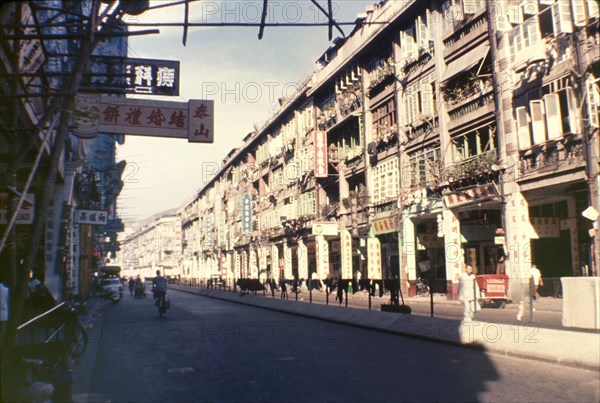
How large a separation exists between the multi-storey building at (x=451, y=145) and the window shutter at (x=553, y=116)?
A: 0.18 ft

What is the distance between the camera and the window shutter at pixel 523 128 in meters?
22.0

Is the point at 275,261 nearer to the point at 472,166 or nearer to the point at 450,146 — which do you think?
the point at 450,146

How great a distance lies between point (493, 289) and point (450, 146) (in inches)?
343

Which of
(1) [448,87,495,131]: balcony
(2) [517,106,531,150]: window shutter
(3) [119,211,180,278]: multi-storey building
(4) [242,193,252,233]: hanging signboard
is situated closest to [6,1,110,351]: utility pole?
(2) [517,106,531,150]: window shutter

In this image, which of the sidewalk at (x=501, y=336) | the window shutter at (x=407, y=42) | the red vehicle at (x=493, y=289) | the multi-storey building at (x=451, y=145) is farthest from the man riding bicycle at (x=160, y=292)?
the window shutter at (x=407, y=42)

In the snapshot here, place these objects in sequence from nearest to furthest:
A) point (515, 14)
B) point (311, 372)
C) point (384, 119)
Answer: point (311, 372)
point (515, 14)
point (384, 119)

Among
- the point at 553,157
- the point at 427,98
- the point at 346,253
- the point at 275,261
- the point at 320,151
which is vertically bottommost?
the point at 275,261

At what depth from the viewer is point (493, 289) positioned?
20.5m

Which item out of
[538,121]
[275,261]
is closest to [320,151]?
[275,261]

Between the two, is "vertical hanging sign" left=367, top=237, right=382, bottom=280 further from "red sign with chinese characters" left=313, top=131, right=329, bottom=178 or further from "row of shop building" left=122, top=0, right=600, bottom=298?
"red sign with chinese characters" left=313, top=131, right=329, bottom=178

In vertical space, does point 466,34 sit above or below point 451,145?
above

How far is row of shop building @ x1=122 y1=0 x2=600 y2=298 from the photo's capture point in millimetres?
20547

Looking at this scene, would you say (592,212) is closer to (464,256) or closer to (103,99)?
(464,256)

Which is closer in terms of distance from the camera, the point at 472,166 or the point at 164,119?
the point at 164,119
